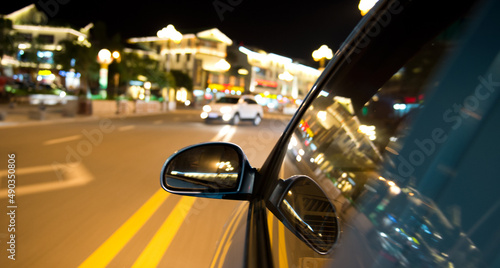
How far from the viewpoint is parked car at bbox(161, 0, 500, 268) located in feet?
2.40

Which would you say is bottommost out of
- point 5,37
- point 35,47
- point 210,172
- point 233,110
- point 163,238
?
point 233,110

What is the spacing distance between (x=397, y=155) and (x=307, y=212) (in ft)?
2.30

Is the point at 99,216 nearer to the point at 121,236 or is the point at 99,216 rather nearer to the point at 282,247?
the point at 121,236

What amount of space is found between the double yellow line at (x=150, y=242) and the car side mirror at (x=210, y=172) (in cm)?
169

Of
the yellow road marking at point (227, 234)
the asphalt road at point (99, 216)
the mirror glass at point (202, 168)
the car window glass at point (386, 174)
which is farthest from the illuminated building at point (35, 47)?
the car window glass at point (386, 174)

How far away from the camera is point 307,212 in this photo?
1.62m

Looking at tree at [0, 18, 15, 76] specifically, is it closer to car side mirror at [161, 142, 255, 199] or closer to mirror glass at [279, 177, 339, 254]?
car side mirror at [161, 142, 255, 199]

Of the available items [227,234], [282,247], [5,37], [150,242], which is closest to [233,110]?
[150,242]

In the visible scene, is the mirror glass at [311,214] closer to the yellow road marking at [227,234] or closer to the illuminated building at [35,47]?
the yellow road marking at [227,234]

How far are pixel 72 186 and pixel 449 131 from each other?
7.08 meters

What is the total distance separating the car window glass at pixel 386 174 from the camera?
0.75m

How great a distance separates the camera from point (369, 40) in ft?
4.91

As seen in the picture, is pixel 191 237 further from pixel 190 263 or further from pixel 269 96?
pixel 269 96

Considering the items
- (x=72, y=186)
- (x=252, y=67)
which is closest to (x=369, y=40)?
(x=72, y=186)
